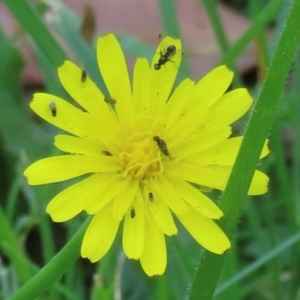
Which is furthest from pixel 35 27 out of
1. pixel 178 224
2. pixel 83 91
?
pixel 178 224

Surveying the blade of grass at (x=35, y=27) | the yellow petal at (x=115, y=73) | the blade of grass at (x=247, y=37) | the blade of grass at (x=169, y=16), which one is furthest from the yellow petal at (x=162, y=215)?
the blade of grass at (x=169, y=16)

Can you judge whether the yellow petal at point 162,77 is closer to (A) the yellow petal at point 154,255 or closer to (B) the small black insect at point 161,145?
(B) the small black insect at point 161,145

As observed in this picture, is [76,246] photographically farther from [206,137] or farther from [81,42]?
[81,42]

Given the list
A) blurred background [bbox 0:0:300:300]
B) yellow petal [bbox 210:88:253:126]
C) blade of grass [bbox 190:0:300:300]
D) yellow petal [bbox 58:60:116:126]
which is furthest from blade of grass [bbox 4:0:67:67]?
blade of grass [bbox 190:0:300:300]

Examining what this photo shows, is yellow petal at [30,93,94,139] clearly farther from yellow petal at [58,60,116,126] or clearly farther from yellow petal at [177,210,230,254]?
yellow petal at [177,210,230,254]

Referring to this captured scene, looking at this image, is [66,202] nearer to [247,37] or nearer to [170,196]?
[170,196]

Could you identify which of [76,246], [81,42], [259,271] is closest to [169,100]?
[76,246]

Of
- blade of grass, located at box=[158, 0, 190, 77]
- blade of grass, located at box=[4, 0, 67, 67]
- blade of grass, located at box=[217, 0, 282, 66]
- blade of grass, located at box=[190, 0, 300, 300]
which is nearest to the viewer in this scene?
blade of grass, located at box=[190, 0, 300, 300]
